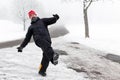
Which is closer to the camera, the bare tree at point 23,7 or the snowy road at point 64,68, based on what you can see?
the snowy road at point 64,68

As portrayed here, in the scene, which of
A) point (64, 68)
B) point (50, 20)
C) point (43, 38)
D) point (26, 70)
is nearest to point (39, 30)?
point (43, 38)

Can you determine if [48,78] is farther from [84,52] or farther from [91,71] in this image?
[84,52]

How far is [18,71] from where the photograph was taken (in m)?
11.6

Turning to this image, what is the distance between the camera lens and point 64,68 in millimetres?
12938

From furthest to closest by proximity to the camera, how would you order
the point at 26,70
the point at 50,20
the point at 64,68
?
the point at 64,68 < the point at 26,70 < the point at 50,20

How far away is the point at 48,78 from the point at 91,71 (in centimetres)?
296

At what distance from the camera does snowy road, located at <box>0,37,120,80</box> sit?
11.2 meters

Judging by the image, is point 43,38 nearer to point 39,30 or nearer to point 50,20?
point 39,30

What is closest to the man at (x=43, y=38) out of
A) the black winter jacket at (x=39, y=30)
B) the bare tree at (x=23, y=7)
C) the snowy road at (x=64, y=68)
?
the black winter jacket at (x=39, y=30)

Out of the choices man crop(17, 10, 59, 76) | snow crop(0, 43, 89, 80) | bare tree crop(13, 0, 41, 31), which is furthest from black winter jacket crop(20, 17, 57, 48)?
bare tree crop(13, 0, 41, 31)

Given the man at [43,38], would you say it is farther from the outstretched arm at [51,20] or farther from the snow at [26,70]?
the snow at [26,70]

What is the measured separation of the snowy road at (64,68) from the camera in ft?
36.8

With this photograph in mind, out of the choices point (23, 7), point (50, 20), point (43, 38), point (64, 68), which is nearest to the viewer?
point (43, 38)

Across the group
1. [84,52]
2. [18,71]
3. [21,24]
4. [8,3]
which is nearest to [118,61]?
[84,52]
